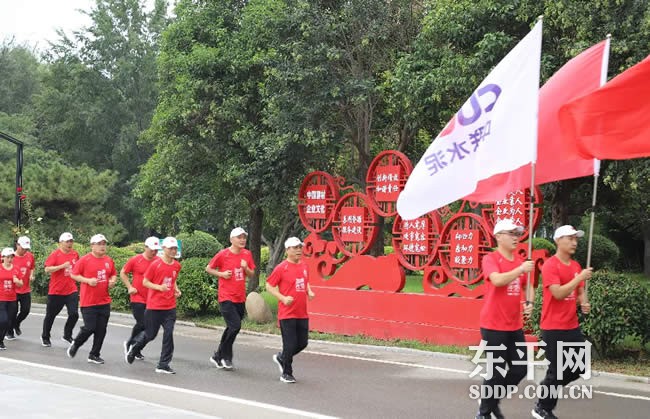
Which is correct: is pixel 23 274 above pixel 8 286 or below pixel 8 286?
above

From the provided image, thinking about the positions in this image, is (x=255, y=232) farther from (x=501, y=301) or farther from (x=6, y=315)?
(x=501, y=301)

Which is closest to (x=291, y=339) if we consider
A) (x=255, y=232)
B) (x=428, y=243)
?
(x=428, y=243)

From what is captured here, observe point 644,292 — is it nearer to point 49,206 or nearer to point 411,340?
point 411,340

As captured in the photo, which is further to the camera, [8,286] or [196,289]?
[196,289]

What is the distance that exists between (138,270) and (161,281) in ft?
4.69

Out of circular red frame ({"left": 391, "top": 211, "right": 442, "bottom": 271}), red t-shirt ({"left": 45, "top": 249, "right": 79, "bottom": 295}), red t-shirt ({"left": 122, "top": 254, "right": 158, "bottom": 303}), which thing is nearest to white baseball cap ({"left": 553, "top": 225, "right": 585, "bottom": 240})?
red t-shirt ({"left": 122, "top": 254, "right": 158, "bottom": 303})

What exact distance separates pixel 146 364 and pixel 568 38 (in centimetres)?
849

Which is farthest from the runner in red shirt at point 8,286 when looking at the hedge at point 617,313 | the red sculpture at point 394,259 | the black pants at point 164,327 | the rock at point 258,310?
the hedge at point 617,313

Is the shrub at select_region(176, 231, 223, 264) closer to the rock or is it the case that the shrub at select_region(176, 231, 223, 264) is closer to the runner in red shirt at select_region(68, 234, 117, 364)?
the rock

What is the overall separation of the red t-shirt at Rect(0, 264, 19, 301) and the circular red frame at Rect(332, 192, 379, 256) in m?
6.08

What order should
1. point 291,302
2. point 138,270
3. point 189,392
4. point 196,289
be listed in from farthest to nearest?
1. point 196,289
2. point 138,270
3. point 291,302
4. point 189,392

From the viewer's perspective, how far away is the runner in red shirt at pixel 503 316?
26.5 feet

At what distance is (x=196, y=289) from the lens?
62.4 ft

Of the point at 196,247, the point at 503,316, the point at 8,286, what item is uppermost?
the point at 196,247
